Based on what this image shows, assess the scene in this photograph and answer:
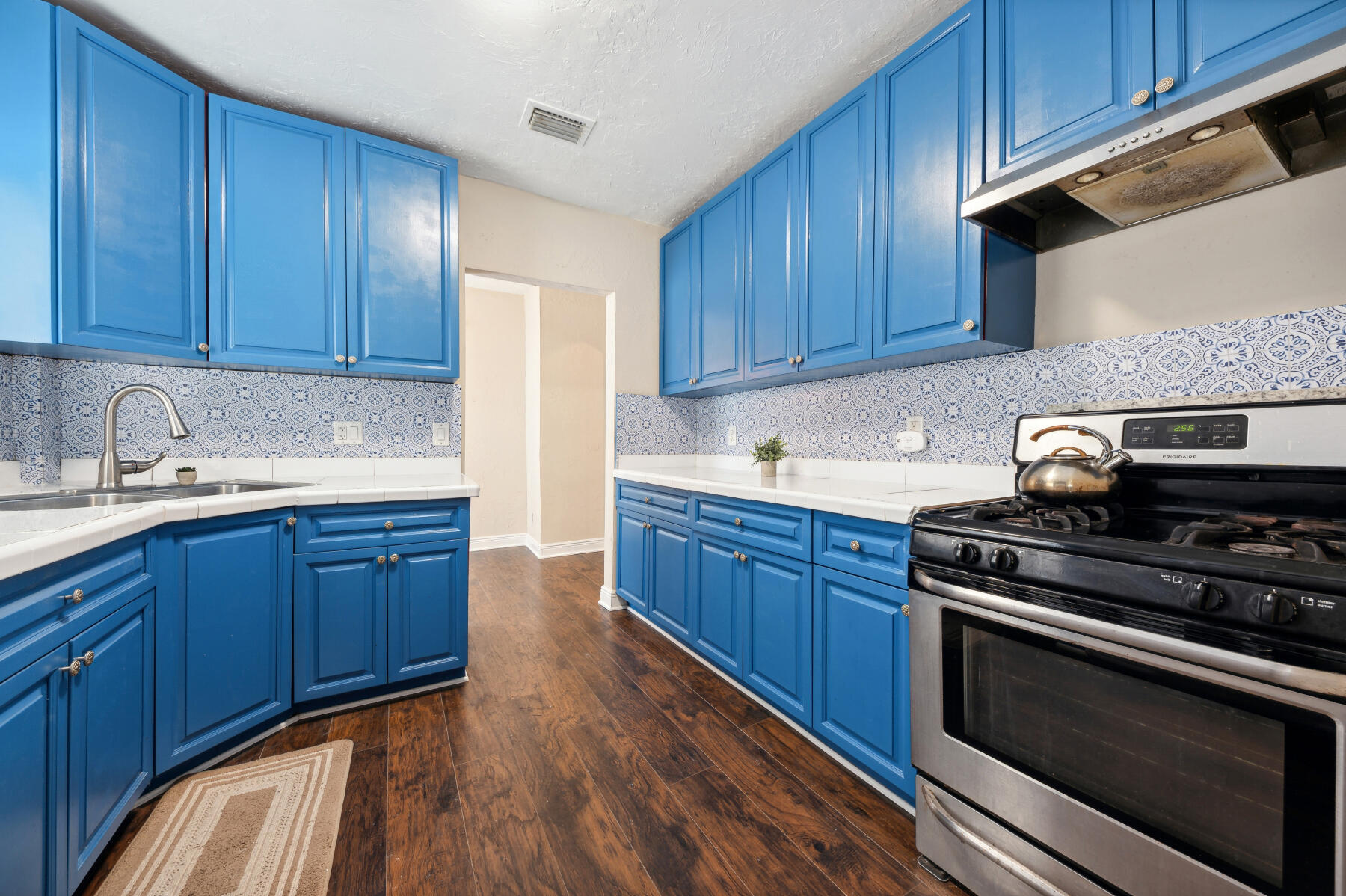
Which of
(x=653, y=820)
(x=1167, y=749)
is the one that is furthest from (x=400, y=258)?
(x=1167, y=749)

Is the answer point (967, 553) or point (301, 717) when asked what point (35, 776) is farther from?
point (967, 553)

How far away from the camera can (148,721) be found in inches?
58.6

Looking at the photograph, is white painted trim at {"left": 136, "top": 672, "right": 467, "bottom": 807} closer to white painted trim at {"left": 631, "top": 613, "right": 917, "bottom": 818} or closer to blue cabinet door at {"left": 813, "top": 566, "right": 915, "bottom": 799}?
white painted trim at {"left": 631, "top": 613, "right": 917, "bottom": 818}

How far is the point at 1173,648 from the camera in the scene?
912mm

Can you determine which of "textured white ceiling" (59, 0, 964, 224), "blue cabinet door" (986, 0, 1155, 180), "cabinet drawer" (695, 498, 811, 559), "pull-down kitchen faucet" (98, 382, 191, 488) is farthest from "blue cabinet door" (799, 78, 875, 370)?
"pull-down kitchen faucet" (98, 382, 191, 488)

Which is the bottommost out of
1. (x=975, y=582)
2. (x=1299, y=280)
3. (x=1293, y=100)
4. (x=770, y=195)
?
(x=975, y=582)

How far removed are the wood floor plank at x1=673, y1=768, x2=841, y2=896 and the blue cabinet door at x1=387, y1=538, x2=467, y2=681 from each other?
1.20m

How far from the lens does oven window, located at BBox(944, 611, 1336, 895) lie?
80 centimetres

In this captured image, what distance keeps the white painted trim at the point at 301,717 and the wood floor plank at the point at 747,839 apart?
1231 millimetres

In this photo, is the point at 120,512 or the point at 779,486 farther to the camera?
the point at 779,486

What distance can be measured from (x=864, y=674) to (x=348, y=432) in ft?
8.60

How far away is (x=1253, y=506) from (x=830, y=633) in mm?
1114

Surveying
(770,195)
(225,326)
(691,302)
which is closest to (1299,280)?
(770,195)

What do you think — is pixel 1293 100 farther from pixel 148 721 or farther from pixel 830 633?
pixel 148 721
